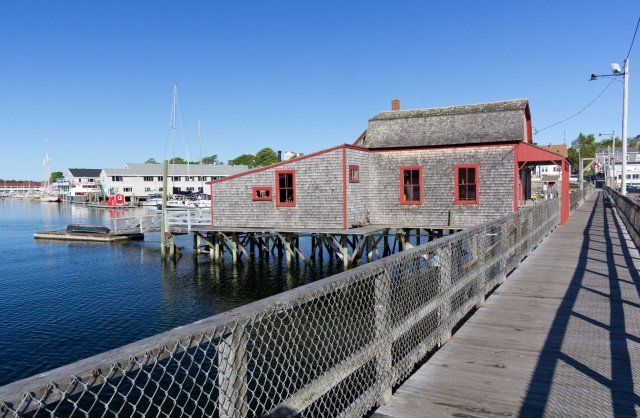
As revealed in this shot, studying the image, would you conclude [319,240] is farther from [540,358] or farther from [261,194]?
[540,358]

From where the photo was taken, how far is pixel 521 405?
14.6 ft

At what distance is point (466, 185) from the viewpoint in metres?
23.0

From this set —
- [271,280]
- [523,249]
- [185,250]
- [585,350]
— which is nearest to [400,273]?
[585,350]

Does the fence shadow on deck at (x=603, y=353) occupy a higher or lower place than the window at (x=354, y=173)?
lower

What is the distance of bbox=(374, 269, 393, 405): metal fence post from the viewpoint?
448 centimetres

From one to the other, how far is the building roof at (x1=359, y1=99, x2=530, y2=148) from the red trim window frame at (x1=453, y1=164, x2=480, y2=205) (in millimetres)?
1210

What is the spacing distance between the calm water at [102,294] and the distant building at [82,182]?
87705 mm

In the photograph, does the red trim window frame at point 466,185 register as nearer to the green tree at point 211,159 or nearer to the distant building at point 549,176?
the distant building at point 549,176

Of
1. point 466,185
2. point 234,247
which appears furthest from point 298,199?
point 466,185

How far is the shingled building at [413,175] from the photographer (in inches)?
883

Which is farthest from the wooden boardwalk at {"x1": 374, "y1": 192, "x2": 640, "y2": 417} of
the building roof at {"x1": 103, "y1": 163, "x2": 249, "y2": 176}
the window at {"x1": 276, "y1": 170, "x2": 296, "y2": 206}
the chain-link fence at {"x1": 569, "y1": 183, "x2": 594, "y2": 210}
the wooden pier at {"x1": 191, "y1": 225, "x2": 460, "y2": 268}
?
the building roof at {"x1": 103, "y1": 163, "x2": 249, "y2": 176}

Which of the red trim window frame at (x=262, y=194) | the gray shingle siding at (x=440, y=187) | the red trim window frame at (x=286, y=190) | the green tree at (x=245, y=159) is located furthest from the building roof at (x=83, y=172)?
the gray shingle siding at (x=440, y=187)

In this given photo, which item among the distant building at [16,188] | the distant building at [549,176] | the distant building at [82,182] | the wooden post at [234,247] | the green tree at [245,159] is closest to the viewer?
the wooden post at [234,247]

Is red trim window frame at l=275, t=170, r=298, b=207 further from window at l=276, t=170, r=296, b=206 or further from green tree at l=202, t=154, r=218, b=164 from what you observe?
green tree at l=202, t=154, r=218, b=164
